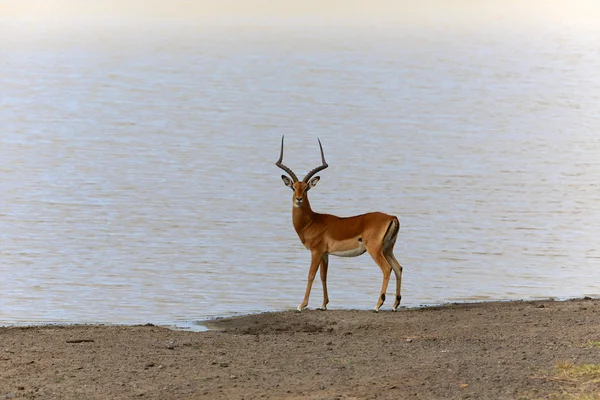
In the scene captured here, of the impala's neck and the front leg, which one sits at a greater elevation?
the impala's neck

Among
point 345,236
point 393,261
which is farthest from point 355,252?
point 393,261

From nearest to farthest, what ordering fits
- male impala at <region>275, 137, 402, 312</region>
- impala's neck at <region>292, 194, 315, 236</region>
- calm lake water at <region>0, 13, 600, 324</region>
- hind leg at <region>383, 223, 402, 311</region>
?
male impala at <region>275, 137, 402, 312</region>, hind leg at <region>383, 223, 402, 311</region>, impala's neck at <region>292, 194, 315, 236</region>, calm lake water at <region>0, 13, 600, 324</region>

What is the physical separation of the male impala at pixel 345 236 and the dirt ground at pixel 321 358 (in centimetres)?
86

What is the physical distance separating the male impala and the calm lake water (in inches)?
38.2

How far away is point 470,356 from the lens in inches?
425

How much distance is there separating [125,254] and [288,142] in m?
12.5

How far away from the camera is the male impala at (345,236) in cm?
1427

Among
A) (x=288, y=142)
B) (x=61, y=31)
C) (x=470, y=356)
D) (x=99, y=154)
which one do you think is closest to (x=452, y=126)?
(x=288, y=142)

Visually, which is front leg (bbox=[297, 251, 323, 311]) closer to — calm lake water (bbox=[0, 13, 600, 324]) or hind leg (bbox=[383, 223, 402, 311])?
hind leg (bbox=[383, 223, 402, 311])

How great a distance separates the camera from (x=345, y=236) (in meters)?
14.5

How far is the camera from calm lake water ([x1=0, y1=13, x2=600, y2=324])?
55.1ft

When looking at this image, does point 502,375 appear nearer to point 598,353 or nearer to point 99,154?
point 598,353

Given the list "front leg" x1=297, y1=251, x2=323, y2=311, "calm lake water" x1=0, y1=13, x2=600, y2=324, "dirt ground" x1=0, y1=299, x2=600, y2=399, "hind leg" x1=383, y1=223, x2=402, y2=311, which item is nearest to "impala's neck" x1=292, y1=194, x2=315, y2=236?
"front leg" x1=297, y1=251, x2=323, y2=311

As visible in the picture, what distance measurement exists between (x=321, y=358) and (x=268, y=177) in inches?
600
